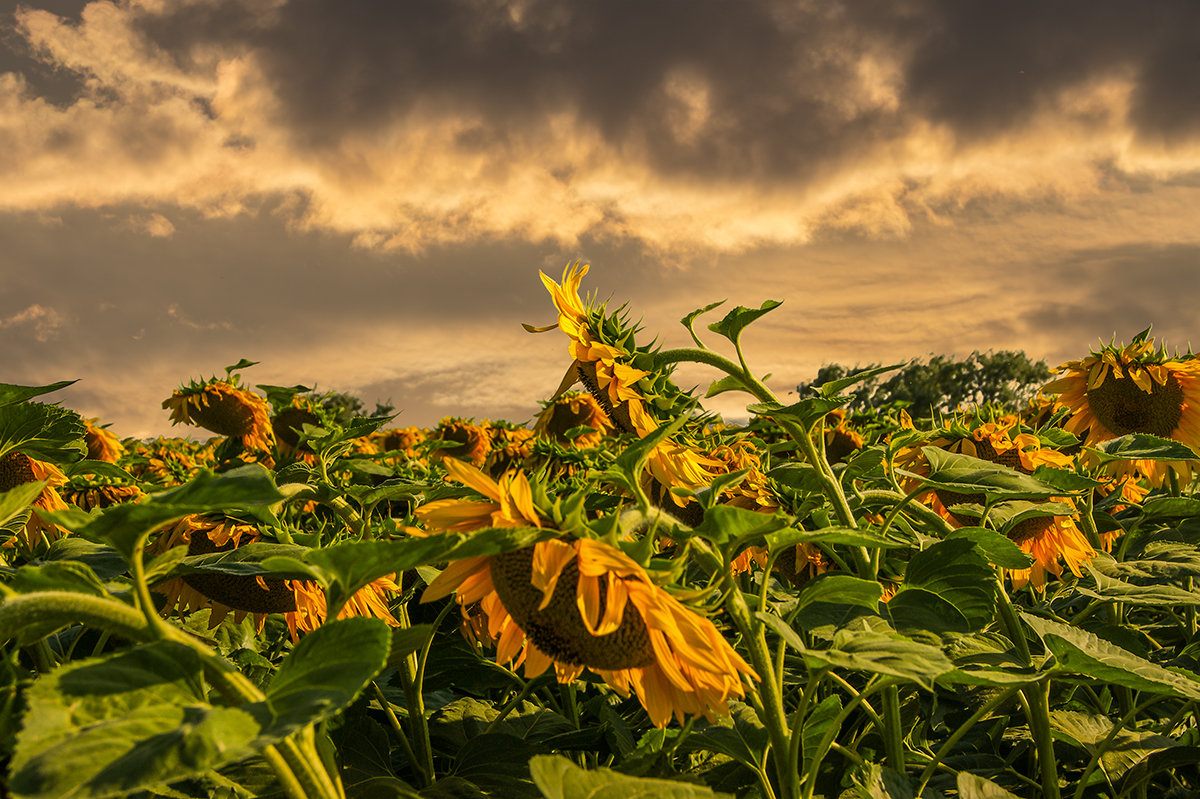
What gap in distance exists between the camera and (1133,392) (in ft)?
13.4

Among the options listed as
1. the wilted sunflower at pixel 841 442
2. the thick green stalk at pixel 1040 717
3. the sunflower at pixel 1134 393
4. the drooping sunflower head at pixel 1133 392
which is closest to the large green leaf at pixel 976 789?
the thick green stalk at pixel 1040 717

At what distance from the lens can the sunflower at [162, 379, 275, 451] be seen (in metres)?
5.98

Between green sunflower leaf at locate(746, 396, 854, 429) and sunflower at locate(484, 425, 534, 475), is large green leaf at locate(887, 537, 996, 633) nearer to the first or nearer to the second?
green sunflower leaf at locate(746, 396, 854, 429)

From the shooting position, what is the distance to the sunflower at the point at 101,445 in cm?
638

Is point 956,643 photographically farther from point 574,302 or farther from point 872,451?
point 574,302

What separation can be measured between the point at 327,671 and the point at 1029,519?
286 centimetres

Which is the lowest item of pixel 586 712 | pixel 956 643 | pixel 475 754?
pixel 586 712

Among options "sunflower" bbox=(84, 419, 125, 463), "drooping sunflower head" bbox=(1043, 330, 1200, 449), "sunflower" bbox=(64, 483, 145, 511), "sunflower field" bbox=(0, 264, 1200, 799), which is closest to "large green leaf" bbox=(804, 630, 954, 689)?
"sunflower field" bbox=(0, 264, 1200, 799)

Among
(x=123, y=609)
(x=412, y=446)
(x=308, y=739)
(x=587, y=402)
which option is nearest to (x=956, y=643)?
(x=308, y=739)

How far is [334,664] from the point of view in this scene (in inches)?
38.2

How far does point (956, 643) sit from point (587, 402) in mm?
3882

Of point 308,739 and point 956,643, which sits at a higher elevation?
point 308,739

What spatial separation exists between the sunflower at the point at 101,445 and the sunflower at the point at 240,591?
13.8 feet

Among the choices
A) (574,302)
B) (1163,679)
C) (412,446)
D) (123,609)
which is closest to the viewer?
(123,609)
